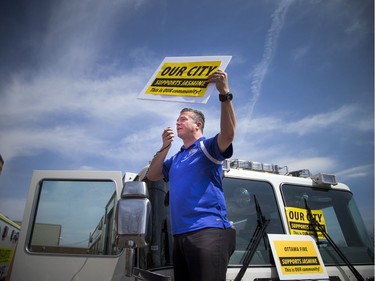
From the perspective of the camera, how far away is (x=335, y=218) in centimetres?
344

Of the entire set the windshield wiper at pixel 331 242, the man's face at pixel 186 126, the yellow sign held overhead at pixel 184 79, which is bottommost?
the windshield wiper at pixel 331 242

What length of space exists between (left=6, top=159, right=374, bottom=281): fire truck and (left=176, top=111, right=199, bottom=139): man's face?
2.19 feet

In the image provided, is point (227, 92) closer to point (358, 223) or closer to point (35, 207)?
point (35, 207)

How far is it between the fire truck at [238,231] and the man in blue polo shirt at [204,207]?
55cm

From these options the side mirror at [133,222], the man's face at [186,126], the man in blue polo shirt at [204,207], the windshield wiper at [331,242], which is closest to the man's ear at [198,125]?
the man's face at [186,126]

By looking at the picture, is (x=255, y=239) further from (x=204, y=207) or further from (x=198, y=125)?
(x=198, y=125)

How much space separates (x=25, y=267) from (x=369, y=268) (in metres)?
3.72

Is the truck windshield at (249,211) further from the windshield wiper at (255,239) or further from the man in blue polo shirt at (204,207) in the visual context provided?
the man in blue polo shirt at (204,207)

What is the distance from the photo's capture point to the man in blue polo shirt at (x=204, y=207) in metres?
1.77

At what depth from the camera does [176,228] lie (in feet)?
6.61

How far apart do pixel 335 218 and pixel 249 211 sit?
137 cm

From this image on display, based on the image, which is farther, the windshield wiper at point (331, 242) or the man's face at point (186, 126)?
the windshield wiper at point (331, 242)

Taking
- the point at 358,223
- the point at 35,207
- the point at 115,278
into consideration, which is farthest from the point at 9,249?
the point at 358,223

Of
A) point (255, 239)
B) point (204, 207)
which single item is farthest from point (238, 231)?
point (204, 207)
